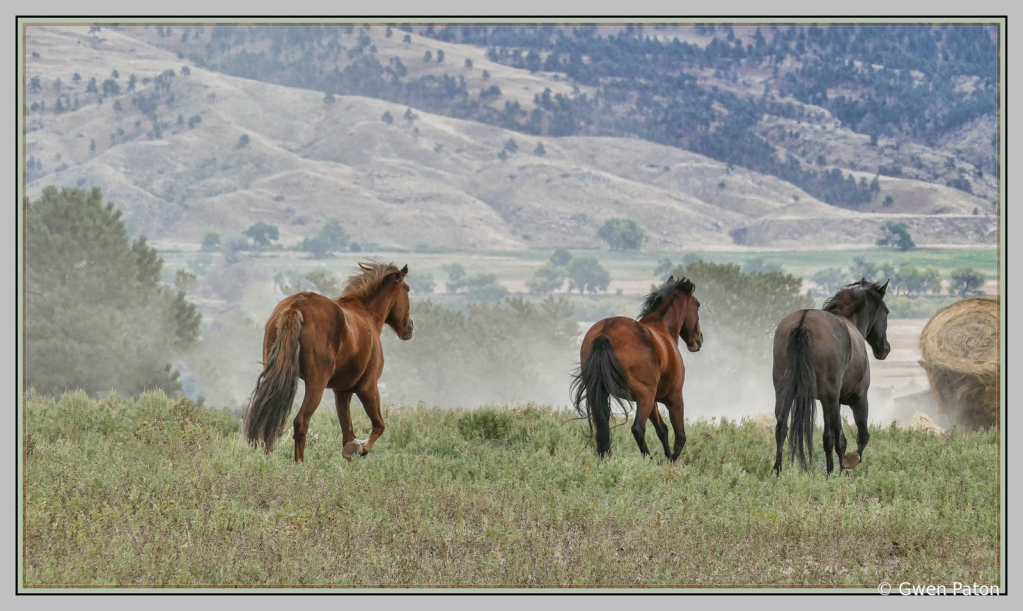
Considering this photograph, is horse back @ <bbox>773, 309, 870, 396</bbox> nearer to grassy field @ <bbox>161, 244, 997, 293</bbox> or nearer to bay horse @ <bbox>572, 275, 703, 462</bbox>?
bay horse @ <bbox>572, 275, 703, 462</bbox>

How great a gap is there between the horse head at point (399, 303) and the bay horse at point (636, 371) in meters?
1.92

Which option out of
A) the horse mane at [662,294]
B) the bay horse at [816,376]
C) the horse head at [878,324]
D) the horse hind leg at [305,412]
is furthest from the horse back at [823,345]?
the horse hind leg at [305,412]

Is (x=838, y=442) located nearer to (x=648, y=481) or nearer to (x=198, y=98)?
(x=648, y=481)

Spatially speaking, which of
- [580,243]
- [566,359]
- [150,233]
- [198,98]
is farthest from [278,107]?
[566,359]

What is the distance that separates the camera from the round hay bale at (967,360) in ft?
55.9

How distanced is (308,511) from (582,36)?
431ft

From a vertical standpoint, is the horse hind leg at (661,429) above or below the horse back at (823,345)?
below

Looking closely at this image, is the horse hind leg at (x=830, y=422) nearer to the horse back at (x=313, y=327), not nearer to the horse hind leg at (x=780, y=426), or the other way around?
the horse hind leg at (x=780, y=426)

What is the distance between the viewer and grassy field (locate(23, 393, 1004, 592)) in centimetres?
746

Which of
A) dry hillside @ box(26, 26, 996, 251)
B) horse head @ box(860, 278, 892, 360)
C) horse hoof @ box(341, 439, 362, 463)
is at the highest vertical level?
dry hillside @ box(26, 26, 996, 251)

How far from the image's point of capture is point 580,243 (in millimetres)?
106188

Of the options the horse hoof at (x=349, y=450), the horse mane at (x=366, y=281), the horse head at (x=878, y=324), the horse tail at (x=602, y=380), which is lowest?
the horse hoof at (x=349, y=450)

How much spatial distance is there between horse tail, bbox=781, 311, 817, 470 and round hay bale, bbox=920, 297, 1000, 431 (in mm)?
7471

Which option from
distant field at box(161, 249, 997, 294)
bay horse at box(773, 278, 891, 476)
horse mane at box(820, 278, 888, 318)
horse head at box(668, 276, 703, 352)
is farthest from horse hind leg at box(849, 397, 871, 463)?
distant field at box(161, 249, 997, 294)
